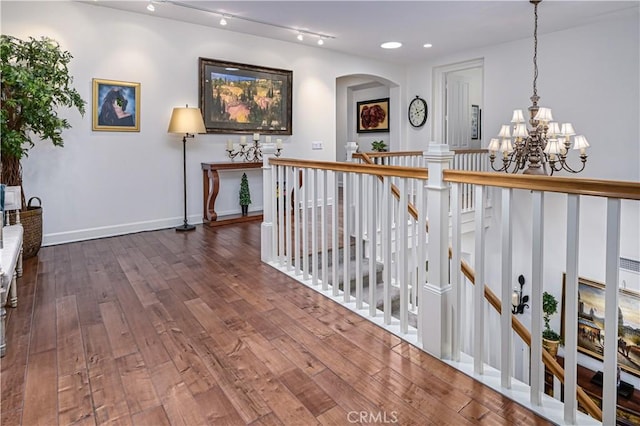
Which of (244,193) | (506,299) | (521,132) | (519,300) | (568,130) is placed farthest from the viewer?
(519,300)

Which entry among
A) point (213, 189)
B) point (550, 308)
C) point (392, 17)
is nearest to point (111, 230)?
point (213, 189)

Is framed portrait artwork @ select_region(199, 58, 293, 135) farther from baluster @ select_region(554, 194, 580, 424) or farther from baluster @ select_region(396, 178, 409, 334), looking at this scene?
baluster @ select_region(554, 194, 580, 424)

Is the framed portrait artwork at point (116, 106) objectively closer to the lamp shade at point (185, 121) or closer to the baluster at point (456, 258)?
the lamp shade at point (185, 121)

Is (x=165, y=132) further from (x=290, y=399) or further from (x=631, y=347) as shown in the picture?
(x=631, y=347)

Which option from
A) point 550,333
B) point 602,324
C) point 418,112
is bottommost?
point 550,333

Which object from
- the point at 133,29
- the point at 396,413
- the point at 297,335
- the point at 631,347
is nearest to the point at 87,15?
the point at 133,29

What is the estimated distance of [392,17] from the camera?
4691 millimetres

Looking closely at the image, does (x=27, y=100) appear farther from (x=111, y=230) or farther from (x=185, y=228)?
(x=185, y=228)

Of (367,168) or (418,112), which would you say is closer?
(367,168)

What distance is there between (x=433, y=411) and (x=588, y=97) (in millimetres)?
5269

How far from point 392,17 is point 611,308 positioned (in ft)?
14.0

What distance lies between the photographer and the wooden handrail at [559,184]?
1.25m

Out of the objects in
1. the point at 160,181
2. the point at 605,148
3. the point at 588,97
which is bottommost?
the point at 160,181

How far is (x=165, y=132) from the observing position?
4824 mm
